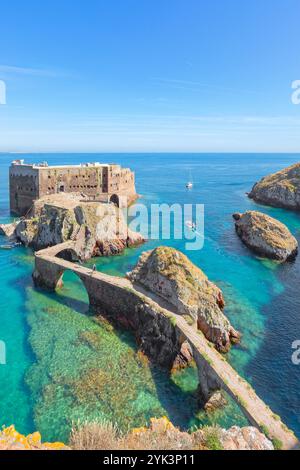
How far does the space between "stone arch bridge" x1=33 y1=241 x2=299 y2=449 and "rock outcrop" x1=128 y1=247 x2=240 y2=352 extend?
38.3 inches

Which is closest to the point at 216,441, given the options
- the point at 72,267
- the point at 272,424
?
the point at 272,424

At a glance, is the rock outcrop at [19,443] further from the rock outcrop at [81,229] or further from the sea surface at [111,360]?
the rock outcrop at [81,229]

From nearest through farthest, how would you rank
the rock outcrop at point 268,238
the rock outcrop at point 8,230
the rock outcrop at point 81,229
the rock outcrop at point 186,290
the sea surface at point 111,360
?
1. the sea surface at point 111,360
2. the rock outcrop at point 186,290
3. the rock outcrop at point 81,229
4. the rock outcrop at point 268,238
5. the rock outcrop at point 8,230

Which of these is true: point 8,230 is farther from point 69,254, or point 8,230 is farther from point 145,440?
point 145,440

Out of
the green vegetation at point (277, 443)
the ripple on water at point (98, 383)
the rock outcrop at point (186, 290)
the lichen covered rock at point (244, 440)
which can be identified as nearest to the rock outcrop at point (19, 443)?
the lichen covered rock at point (244, 440)

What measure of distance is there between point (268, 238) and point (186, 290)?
2669cm

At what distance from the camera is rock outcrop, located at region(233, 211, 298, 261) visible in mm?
49969

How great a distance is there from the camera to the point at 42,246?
172ft

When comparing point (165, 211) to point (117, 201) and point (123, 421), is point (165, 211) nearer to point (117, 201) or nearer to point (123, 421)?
point (117, 201)

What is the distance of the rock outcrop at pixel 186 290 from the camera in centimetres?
2841

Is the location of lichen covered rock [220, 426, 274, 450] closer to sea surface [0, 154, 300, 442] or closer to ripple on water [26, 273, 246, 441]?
sea surface [0, 154, 300, 442]

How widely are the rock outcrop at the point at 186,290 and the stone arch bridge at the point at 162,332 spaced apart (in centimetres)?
97

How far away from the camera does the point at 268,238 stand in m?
51.9

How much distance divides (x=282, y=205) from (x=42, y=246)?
64427 mm
